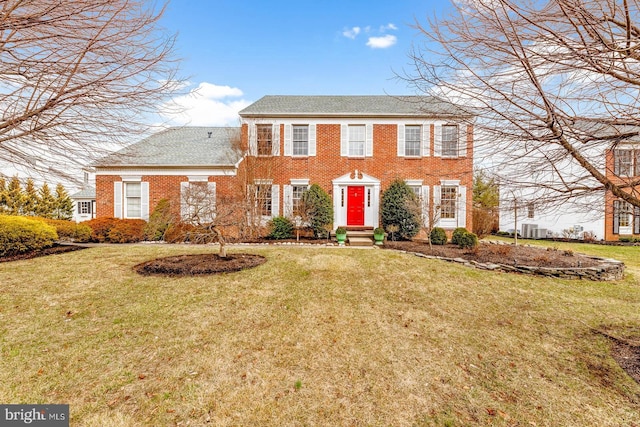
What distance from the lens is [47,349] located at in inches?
143

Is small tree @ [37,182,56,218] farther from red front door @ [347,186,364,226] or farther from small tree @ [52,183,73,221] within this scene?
red front door @ [347,186,364,226]

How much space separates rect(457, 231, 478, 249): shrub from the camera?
407 inches

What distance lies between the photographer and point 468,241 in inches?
412

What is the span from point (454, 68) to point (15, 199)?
92.7 feet

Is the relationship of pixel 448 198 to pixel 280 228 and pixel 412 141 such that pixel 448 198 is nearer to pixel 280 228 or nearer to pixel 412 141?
pixel 412 141

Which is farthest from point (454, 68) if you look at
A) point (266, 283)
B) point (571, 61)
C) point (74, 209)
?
point (74, 209)

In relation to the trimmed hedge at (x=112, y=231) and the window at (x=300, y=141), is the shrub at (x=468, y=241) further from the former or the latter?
the trimmed hedge at (x=112, y=231)

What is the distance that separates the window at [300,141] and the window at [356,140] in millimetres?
2354

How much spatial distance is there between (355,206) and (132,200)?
11618 millimetres

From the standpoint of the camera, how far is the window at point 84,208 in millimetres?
25922

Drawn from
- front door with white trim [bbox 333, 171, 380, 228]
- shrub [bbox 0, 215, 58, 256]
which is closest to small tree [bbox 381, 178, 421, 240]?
front door with white trim [bbox 333, 171, 380, 228]

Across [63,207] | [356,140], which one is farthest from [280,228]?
[63,207]

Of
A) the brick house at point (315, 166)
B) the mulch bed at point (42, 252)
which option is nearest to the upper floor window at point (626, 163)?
the brick house at point (315, 166)

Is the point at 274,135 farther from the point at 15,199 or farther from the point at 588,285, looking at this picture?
the point at 15,199
